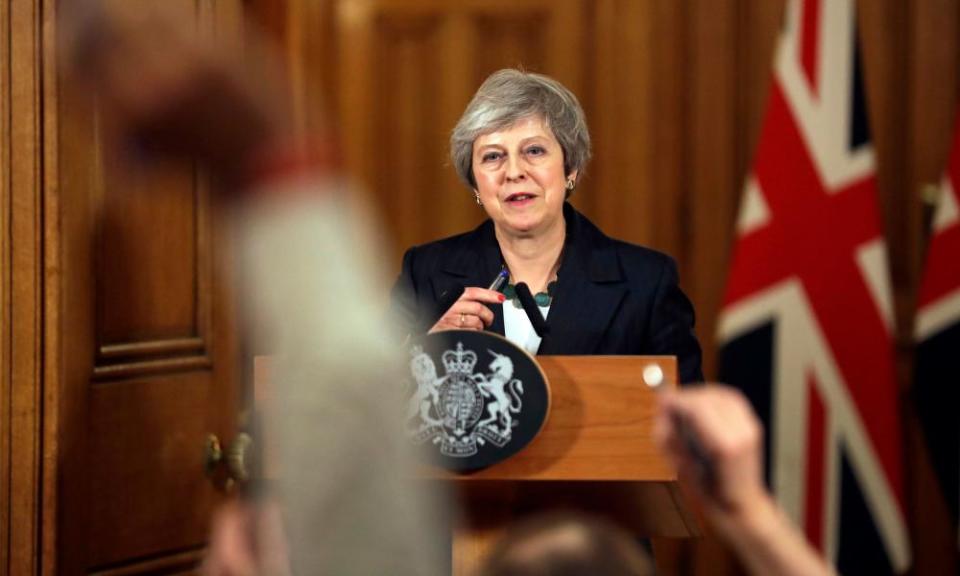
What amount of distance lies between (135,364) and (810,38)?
189cm

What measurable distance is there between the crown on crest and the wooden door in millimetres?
1103

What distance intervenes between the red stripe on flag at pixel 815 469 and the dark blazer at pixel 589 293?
3.38 feet

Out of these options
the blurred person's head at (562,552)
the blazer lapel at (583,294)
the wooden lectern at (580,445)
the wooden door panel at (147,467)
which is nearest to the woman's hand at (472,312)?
the wooden lectern at (580,445)

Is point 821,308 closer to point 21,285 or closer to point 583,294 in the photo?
point 583,294

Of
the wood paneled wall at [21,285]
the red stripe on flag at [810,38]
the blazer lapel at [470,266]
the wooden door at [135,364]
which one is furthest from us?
the red stripe on flag at [810,38]

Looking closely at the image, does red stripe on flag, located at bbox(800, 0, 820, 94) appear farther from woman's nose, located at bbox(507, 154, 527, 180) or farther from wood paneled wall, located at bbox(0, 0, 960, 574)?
woman's nose, located at bbox(507, 154, 527, 180)

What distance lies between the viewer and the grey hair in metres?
2.23

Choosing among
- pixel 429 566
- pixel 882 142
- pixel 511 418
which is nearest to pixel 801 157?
pixel 882 142

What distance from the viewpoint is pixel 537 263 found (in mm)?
2283

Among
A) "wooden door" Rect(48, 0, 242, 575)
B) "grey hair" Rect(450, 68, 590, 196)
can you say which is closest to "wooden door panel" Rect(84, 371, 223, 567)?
"wooden door" Rect(48, 0, 242, 575)

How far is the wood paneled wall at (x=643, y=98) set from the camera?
11.3 ft

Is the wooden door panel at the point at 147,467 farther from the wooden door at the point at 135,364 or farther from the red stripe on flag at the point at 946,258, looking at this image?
the red stripe on flag at the point at 946,258

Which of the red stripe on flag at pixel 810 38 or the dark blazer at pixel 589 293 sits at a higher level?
the red stripe on flag at pixel 810 38

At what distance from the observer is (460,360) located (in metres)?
1.62
